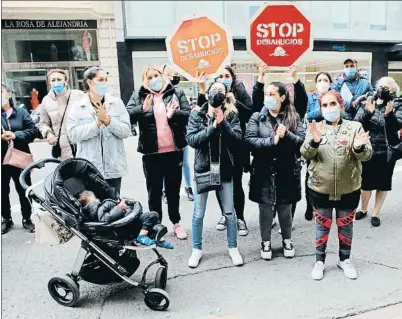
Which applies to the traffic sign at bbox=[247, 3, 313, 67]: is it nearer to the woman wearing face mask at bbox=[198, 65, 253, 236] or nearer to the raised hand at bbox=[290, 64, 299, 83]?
the raised hand at bbox=[290, 64, 299, 83]

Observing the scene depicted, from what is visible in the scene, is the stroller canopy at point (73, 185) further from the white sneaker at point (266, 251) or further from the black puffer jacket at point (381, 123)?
the black puffer jacket at point (381, 123)

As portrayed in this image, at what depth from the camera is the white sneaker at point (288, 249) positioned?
13.0ft

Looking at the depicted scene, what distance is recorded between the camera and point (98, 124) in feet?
12.5

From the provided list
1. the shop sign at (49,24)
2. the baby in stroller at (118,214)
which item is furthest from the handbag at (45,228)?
the shop sign at (49,24)

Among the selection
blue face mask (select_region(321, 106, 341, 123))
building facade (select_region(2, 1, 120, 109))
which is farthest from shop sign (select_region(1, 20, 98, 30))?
blue face mask (select_region(321, 106, 341, 123))

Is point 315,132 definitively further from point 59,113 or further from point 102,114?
point 59,113

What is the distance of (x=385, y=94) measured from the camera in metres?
4.22

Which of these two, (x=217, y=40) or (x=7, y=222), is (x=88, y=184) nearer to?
(x=217, y=40)

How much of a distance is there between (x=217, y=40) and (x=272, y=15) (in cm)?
55

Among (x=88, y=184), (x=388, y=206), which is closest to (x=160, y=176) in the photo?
(x=88, y=184)

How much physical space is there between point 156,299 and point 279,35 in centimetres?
255

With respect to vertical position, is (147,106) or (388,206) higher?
(147,106)

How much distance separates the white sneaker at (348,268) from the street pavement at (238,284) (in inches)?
2.1

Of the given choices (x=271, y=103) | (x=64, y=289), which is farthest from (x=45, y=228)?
(x=271, y=103)
